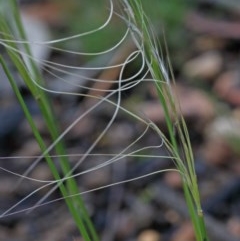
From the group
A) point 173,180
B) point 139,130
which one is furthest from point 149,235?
point 139,130

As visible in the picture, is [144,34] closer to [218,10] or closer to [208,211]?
[208,211]

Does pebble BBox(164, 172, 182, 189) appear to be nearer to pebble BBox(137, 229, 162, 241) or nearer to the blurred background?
the blurred background

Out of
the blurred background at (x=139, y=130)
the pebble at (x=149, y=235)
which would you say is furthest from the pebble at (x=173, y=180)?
the pebble at (x=149, y=235)

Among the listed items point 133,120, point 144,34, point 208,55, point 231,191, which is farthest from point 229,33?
point 144,34

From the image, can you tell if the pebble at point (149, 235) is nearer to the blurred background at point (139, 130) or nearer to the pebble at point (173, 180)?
the blurred background at point (139, 130)

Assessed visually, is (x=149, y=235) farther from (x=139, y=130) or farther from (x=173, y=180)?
(x=139, y=130)

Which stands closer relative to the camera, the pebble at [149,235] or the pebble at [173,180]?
the pebble at [149,235]

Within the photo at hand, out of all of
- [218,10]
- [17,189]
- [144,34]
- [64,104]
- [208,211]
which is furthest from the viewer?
[218,10]

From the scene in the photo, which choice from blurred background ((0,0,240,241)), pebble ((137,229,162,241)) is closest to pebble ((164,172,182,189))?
blurred background ((0,0,240,241))
